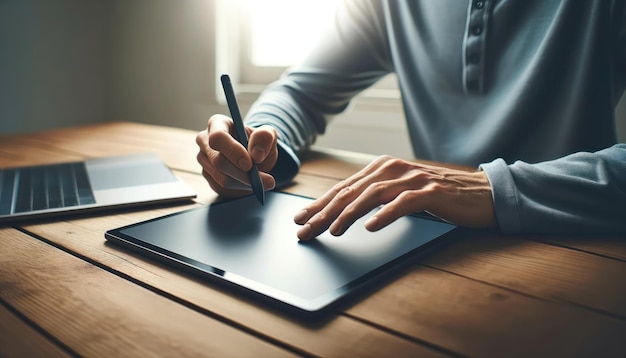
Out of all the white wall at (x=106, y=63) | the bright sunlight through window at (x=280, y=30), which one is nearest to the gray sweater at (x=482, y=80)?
the white wall at (x=106, y=63)

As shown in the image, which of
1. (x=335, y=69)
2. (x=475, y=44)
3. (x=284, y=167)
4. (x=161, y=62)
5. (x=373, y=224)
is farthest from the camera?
(x=161, y=62)

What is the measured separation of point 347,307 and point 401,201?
18cm

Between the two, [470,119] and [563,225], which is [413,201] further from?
[470,119]

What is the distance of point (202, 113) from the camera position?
2.21m

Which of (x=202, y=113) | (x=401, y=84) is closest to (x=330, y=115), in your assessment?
(x=401, y=84)

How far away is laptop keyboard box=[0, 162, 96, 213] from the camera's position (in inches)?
25.4

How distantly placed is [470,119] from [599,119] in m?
0.23

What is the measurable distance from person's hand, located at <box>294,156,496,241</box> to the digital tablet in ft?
0.06

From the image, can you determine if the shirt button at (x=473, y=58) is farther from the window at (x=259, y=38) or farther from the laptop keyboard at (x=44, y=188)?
the window at (x=259, y=38)

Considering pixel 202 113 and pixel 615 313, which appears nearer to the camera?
pixel 615 313

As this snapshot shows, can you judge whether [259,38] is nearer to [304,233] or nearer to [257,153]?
[257,153]

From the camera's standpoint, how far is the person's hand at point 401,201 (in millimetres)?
525

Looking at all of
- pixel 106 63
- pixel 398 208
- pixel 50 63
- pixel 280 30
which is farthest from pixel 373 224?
pixel 106 63

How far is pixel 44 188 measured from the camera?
712 mm
